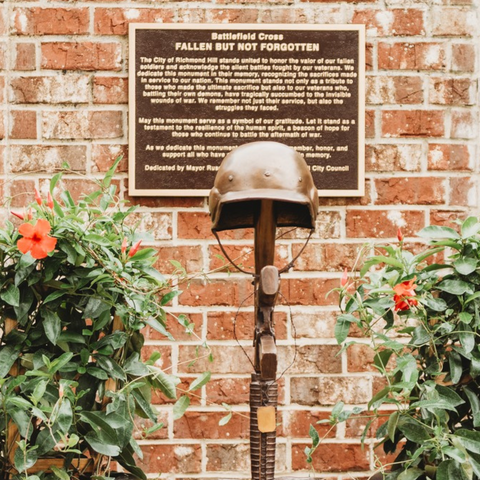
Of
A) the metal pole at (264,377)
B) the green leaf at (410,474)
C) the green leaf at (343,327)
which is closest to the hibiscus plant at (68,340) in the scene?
the metal pole at (264,377)

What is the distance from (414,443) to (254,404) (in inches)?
15.7

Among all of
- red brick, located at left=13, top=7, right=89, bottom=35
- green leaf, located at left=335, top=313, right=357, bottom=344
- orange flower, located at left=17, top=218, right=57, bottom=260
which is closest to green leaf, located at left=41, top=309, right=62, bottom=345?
orange flower, located at left=17, top=218, right=57, bottom=260

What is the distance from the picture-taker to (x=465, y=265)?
58.1 inches

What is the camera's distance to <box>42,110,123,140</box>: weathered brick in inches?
88.5

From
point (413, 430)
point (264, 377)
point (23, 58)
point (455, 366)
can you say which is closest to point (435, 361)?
point (455, 366)

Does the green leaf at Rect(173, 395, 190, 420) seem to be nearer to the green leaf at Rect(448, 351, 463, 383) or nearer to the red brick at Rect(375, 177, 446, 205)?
the green leaf at Rect(448, 351, 463, 383)

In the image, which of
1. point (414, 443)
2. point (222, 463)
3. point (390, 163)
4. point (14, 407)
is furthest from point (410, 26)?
point (14, 407)

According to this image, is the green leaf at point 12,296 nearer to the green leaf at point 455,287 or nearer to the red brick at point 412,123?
the green leaf at point 455,287

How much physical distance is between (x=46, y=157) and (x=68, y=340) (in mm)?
980

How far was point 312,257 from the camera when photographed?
7.35 ft

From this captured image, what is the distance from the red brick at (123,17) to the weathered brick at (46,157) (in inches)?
15.8

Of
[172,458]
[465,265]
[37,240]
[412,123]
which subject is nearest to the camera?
[37,240]

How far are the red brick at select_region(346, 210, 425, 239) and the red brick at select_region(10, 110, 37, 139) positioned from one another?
1088mm

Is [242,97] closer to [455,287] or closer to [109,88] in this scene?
[109,88]
